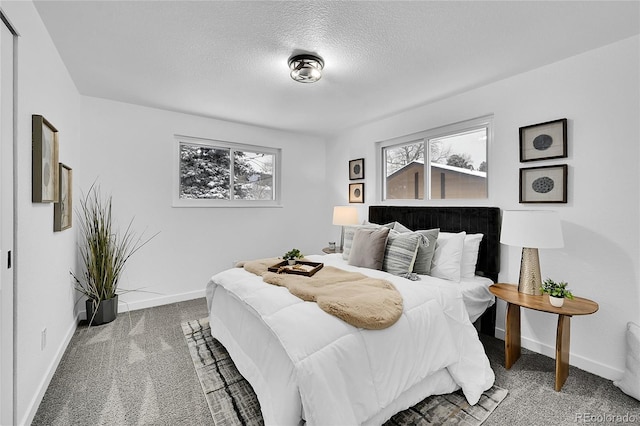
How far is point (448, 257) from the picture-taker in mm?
2705

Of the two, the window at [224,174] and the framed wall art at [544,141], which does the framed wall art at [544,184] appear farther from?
the window at [224,174]

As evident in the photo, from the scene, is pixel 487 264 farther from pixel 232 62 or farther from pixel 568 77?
pixel 232 62

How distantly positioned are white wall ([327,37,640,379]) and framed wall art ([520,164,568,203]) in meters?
0.06

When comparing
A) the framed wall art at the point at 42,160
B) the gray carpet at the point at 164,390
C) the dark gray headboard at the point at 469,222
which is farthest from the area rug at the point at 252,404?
the framed wall art at the point at 42,160

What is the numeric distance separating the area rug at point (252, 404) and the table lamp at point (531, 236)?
2.80 ft

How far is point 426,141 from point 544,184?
1377 millimetres

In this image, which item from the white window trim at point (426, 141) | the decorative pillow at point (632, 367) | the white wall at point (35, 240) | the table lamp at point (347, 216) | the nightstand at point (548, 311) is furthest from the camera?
the table lamp at point (347, 216)

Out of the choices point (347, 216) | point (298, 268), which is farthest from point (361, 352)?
point (347, 216)

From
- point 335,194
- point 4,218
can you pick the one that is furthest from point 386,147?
point 4,218

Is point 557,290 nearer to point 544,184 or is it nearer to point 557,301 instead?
point 557,301

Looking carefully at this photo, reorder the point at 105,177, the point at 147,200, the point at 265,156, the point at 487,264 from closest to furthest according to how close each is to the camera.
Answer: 1. the point at 487,264
2. the point at 105,177
3. the point at 147,200
4. the point at 265,156

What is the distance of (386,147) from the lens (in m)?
4.10

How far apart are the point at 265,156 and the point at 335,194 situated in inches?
50.2

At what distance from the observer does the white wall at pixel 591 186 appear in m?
2.10
